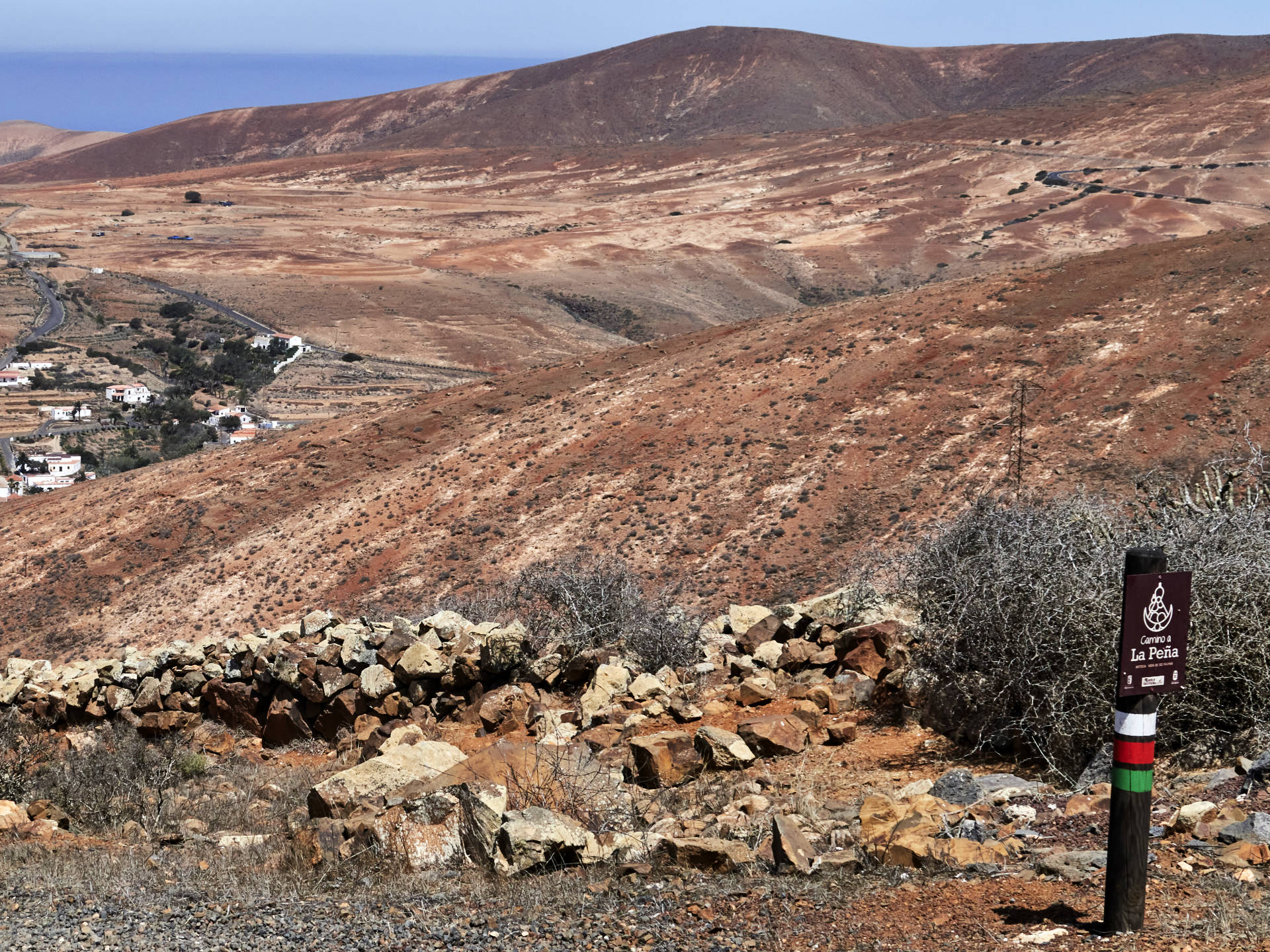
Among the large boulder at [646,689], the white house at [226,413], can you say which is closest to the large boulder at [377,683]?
the large boulder at [646,689]

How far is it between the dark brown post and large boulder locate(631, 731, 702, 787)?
3.24 metres

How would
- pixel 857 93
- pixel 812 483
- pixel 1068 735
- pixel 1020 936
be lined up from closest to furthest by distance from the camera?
pixel 1020 936 < pixel 1068 735 < pixel 812 483 < pixel 857 93

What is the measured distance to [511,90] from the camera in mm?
195875

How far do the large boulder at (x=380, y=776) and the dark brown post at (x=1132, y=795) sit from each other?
12.9 ft

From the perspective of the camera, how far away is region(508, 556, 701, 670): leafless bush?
389 inches

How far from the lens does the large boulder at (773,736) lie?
7.25m

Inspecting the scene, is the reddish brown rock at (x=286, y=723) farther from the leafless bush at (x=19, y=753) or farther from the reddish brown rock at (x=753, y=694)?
the reddish brown rock at (x=753, y=694)

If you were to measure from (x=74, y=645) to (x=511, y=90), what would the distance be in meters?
190

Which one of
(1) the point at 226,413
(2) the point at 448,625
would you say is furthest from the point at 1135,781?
(1) the point at 226,413

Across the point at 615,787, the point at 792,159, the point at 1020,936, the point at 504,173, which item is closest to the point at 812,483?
the point at 615,787

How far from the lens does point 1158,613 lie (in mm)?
3938

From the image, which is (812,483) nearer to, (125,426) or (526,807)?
(526,807)

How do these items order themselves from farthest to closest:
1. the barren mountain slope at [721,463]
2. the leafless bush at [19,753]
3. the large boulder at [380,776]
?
the barren mountain slope at [721,463]
the leafless bush at [19,753]
the large boulder at [380,776]

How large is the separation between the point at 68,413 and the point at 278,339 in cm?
Answer: 1289
